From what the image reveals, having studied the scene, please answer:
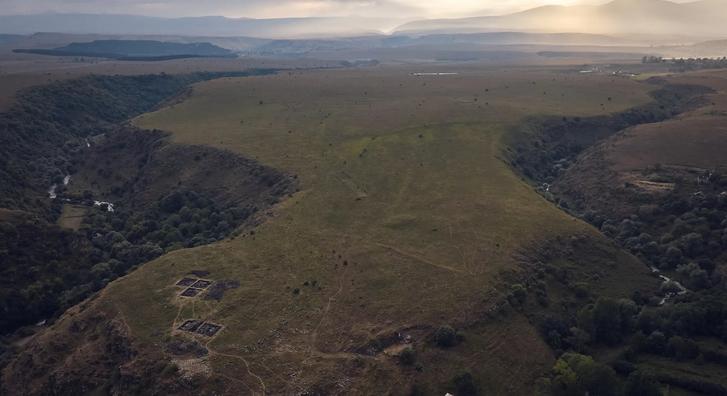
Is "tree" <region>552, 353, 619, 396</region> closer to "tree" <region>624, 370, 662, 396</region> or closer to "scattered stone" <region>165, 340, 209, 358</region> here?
"tree" <region>624, 370, 662, 396</region>

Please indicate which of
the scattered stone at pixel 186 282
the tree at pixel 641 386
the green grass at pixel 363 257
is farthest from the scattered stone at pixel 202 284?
the tree at pixel 641 386

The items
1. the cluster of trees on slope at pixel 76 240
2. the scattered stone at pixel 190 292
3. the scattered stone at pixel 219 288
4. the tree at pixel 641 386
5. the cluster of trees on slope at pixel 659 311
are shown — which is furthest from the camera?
the cluster of trees on slope at pixel 76 240

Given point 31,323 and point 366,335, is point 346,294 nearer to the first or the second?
point 366,335

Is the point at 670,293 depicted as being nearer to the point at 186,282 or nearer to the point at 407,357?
the point at 407,357

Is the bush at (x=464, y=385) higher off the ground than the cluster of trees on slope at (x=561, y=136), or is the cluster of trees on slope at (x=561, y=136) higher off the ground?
the cluster of trees on slope at (x=561, y=136)

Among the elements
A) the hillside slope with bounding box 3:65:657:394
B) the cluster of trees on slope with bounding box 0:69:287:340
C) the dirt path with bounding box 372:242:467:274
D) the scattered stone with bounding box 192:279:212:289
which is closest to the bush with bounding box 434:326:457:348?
Answer: the hillside slope with bounding box 3:65:657:394

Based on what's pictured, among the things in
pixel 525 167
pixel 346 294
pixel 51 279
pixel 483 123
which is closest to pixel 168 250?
pixel 51 279

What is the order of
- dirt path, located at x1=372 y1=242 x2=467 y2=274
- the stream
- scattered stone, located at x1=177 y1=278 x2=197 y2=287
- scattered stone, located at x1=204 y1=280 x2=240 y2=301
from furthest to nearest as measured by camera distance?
the stream → dirt path, located at x1=372 y1=242 x2=467 y2=274 → scattered stone, located at x1=177 y1=278 x2=197 y2=287 → scattered stone, located at x1=204 y1=280 x2=240 y2=301

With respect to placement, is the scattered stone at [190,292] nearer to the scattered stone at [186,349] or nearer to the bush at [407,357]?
the scattered stone at [186,349]
